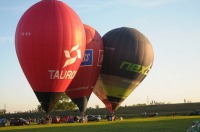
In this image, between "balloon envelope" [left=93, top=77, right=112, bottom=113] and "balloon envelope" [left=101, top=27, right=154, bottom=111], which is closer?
"balloon envelope" [left=101, top=27, right=154, bottom=111]

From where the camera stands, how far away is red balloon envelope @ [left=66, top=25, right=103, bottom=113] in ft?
135

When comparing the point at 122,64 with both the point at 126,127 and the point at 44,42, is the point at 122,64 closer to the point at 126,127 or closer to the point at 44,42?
the point at 44,42

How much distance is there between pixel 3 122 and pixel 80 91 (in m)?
13.9

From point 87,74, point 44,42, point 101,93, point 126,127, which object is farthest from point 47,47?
point 101,93

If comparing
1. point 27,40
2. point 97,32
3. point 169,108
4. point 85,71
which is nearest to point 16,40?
point 27,40

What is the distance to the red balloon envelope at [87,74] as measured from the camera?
41000 millimetres

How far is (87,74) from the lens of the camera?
41.5 meters

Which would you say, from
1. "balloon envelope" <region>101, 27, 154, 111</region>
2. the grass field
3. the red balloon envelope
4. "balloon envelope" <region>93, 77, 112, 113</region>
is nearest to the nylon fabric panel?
the grass field

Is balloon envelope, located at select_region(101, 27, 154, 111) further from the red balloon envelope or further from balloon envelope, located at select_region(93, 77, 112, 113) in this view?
the red balloon envelope

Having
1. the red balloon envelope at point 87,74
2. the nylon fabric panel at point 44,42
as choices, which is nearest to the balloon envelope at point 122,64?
the red balloon envelope at point 87,74

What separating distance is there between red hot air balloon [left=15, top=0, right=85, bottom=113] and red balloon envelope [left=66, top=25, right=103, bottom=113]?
19.4 feet

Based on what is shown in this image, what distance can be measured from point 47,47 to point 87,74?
9911mm

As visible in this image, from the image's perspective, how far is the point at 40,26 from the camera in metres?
33.1

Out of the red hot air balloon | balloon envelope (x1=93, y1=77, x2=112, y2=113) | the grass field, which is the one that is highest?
the red hot air balloon
